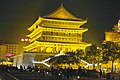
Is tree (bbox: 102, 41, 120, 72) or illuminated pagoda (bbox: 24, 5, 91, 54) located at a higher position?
illuminated pagoda (bbox: 24, 5, 91, 54)

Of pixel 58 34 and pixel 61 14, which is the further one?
pixel 61 14

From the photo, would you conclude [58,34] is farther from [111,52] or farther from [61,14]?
[111,52]

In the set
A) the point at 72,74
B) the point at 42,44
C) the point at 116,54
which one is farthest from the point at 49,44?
the point at 72,74

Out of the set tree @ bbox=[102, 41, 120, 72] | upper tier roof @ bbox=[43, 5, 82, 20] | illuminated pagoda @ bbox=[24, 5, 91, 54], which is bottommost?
tree @ bbox=[102, 41, 120, 72]

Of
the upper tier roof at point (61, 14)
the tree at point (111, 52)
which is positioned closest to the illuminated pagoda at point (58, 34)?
the upper tier roof at point (61, 14)

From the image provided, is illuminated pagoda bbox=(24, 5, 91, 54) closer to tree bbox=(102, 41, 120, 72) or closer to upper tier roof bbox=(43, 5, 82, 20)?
upper tier roof bbox=(43, 5, 82, 20)

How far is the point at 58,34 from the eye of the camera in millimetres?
84125

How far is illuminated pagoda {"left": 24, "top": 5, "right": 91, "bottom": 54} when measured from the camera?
266 ft

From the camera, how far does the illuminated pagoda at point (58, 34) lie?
3196 inches

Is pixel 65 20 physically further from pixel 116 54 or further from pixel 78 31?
pixel 116 54

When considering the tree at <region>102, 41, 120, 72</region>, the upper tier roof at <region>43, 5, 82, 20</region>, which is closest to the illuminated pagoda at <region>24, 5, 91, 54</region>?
the upper tier roof at <region>43, 5, 82, 20</region>

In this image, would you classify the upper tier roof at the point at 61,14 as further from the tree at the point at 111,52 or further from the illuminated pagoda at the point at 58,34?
the tree at the point at 111,52

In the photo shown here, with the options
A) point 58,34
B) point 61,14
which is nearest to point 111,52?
point 58,34

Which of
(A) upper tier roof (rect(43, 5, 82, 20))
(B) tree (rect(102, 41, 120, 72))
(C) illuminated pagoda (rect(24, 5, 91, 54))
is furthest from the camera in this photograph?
(A) upper tier roof (rect(43, 5, 82, 20))
